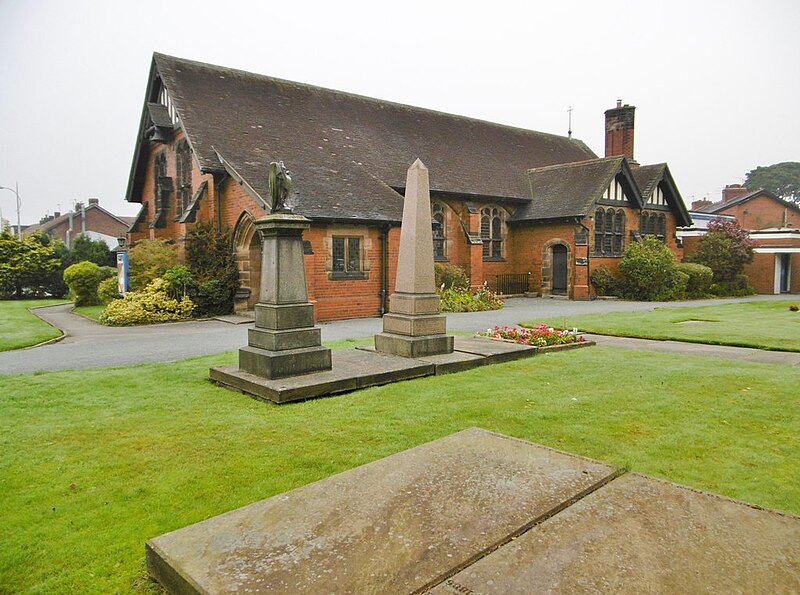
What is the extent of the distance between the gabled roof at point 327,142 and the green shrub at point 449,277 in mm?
3578

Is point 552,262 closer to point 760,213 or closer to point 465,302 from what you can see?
point 465,302

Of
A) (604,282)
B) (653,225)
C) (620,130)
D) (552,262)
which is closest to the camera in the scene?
(604,282)

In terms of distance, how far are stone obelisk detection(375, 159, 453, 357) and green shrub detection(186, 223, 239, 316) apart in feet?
34.2

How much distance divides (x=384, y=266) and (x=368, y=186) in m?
3.19

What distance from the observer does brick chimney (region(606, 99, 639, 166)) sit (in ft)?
110

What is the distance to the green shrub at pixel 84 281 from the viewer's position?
22766 millimetres

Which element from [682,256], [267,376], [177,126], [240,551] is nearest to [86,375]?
[267,376]

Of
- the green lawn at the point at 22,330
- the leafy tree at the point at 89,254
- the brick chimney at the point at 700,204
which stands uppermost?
the brick chimney at the point at 700,204

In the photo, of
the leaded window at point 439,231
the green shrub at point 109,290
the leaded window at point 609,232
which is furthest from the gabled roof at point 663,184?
the green shrub at point 109,290

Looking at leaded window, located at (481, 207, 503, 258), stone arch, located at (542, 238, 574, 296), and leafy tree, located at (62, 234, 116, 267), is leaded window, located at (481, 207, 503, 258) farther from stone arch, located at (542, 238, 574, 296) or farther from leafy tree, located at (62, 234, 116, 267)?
leafy tree, located at (62, 234, 116, 267)

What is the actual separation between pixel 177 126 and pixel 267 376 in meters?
17.0

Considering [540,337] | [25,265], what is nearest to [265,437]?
[540,337]

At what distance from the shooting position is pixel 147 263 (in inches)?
749

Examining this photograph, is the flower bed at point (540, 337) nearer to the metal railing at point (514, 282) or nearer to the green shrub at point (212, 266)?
the green shrub at point (212, 266)
